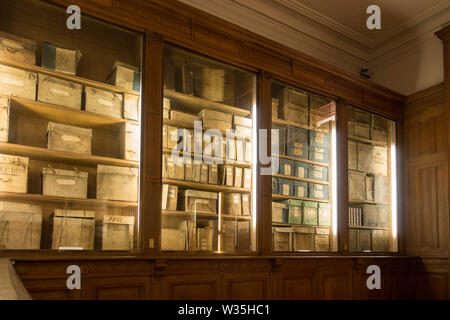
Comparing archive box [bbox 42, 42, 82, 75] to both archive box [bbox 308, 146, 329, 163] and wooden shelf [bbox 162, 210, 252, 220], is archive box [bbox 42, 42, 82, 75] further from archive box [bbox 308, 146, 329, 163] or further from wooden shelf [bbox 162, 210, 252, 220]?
archive box [bbox 308, 146, 329, 163]

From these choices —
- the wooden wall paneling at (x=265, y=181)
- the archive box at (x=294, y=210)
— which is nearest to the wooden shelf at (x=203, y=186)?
the wooden wall paneling at (x=265, y=181)

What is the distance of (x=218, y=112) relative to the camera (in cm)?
381

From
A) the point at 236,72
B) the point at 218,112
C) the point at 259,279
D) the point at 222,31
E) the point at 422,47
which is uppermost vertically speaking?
the point at 422,47

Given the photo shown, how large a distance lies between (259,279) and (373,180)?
2.23m

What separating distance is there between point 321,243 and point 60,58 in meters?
3.04

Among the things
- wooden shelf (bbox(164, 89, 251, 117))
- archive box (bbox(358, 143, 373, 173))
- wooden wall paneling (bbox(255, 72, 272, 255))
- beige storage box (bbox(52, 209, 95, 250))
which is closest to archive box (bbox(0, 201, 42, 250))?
beige storage box (bbox(52, 209, 95, 250))

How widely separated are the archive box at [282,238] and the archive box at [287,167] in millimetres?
555

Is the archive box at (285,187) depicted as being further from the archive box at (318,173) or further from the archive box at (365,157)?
the archive box at (365,157)

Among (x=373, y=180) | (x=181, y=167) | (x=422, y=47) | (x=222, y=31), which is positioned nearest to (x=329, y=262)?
(x=373, y=180)

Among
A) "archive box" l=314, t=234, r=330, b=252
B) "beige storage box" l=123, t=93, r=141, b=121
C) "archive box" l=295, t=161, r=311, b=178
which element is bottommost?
"archive box" l=314, t=234, r=330, b=252

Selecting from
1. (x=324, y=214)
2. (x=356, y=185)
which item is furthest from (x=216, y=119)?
(x=356, y=185)

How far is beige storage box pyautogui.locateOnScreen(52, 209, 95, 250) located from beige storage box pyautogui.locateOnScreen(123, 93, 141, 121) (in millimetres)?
776

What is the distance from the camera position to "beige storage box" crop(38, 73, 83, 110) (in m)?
2.95

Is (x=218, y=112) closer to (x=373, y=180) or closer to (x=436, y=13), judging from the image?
(x=373, y=180)
